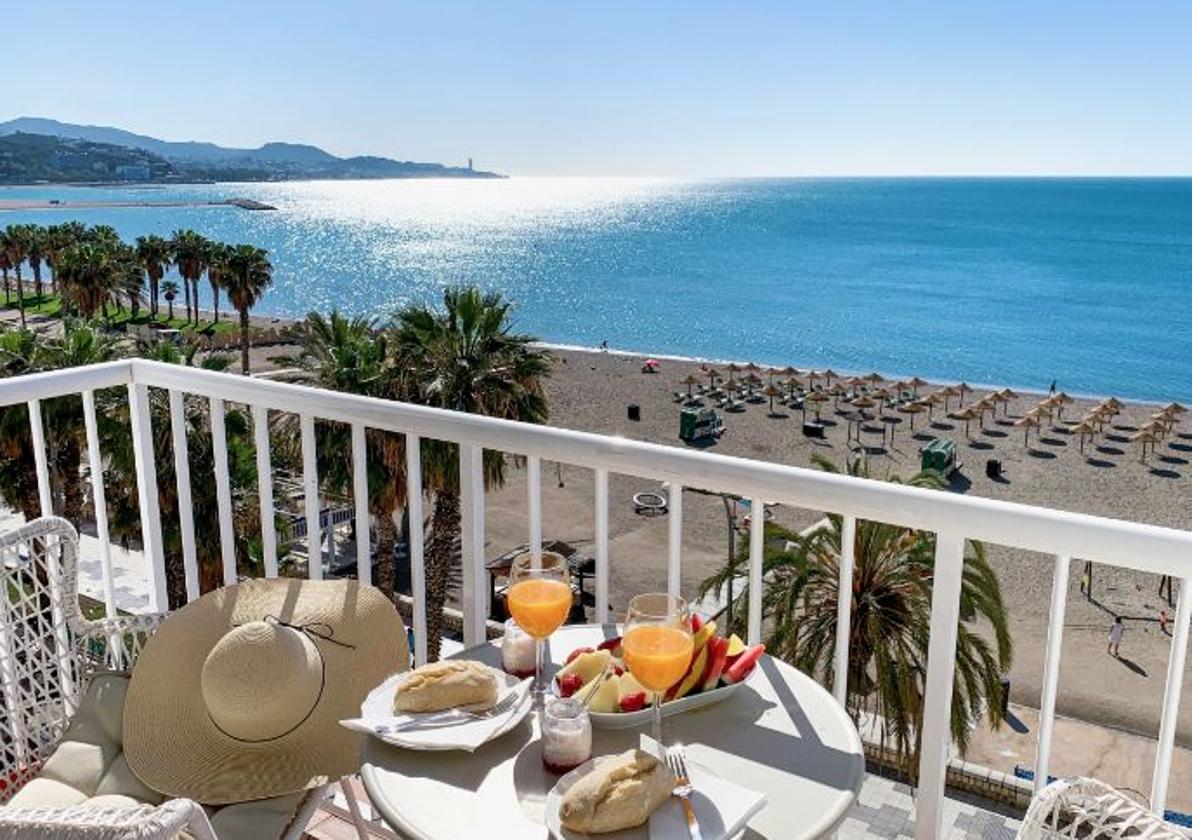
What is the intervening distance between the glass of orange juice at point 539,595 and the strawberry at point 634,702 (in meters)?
0.16

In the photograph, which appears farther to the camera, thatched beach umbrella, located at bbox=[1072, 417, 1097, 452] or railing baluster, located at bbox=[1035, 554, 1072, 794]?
thatched beach umbrella, located at bbox=[1072, 417, 1097, 452]

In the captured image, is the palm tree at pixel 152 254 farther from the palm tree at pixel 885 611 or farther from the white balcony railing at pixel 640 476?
the white balcony railing at pixel 640 476

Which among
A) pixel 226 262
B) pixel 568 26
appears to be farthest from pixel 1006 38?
pixel 226 262

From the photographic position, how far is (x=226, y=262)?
40156mm

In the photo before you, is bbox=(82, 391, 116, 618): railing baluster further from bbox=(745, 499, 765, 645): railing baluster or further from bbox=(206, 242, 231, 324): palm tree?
bbox=(206, 242, 231, 324): palm tree

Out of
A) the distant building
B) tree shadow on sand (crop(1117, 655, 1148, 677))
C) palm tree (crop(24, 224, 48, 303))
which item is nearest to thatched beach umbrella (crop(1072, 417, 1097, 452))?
tree shadow on sand (crop(1117, 655, 1148, 677))

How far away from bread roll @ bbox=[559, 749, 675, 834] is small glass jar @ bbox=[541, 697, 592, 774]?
4.6 inches

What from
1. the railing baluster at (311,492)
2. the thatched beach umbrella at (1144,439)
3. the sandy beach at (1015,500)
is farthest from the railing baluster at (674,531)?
the thatched beach umbrella at (1144,439)

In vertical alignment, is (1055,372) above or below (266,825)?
below

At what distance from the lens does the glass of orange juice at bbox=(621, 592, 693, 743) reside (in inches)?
52.2

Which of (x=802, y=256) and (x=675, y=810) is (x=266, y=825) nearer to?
(x=675, y=810)

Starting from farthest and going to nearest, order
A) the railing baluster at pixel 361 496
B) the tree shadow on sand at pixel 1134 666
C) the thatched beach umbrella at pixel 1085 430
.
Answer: the thatched beach umbrella at pixel 1085 430 → the tree shadow on sand at pixel 1134 666 → the railing baluster at pixel 361 496

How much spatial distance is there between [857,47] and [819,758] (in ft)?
250

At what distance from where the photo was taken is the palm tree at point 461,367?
15.8 m
